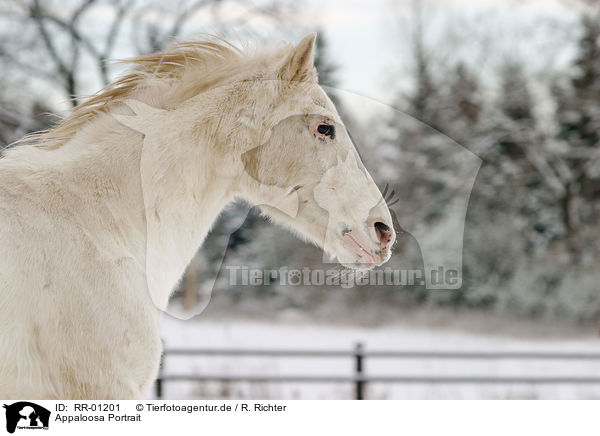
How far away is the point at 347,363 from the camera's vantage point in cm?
967

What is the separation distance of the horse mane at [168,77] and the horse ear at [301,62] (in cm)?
11

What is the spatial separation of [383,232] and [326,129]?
20.6 inches

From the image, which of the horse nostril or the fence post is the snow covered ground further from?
the horse nostril

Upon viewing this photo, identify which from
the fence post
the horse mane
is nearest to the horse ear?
the horse mane

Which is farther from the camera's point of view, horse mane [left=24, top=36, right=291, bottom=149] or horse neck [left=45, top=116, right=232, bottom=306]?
horse mane [left=24, top=36, right=291, bottom=149]

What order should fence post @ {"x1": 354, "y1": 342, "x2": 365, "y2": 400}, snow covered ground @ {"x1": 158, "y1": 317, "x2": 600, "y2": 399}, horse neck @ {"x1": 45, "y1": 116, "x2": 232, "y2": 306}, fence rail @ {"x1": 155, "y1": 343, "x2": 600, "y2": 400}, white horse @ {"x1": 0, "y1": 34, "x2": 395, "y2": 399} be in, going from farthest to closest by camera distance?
snow covered ground @ {"x1": 158, "y1": 317, "x2": 600, "y2": 399} → fence post @ {"x1": 354, "y1": 342, "x2": 365, "y2": 400} → fence rail @ {"x1": 155, "y1": 343, "x2": 600, "y2": 400} → horse neck @ {"x1": 45, "y1": 116, "x2": 232, "y2": 306} → white horse @ {"x1": 0, "y1": 34, "x2": 395, "y2": 399}

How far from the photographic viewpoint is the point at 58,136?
2.28m

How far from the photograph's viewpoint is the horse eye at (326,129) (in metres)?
2.30
